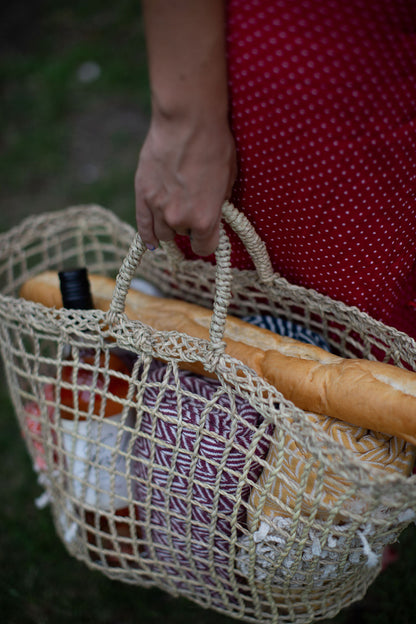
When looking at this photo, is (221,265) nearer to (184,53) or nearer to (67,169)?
(184,53)

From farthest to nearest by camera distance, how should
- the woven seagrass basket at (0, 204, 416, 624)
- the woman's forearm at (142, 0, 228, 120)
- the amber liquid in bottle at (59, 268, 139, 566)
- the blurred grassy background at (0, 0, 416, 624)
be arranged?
the blurred grassy background at (0, 0, 416, 624), the amber liquid in bottle at (59, 268, 139, 566), the woven seagrass basket at (0, 204, 416, 624), the woman's forearm at (142, 0, 228, 120)

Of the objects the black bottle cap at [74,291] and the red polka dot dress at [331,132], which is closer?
the red polka dot dress at [331,132]

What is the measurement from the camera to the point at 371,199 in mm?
623

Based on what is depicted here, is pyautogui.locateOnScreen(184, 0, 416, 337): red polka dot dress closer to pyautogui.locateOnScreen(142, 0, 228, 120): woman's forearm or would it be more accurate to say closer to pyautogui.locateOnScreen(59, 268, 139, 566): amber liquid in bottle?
pyautogui.locateOnScreen(142, 0, 228, 120): woman's forearm

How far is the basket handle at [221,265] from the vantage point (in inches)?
24.6

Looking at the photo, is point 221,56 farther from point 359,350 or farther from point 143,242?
point 359,350

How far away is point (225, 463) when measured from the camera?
0.66m

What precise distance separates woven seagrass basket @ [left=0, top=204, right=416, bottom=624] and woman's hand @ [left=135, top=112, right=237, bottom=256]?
0.07 metres

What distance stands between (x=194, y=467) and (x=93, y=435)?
0.23 metres

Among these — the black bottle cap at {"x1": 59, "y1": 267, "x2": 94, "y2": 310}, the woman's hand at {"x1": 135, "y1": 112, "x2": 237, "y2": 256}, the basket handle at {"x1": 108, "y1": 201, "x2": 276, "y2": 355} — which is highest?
the woman's hand at {"x1": 135, "y1": 112, "x2": 237, "y2": 256}

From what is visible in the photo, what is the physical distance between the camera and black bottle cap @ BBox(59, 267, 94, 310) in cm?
79

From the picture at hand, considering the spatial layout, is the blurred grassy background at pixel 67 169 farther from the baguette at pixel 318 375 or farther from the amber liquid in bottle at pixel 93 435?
the baguette at pixel 318 375

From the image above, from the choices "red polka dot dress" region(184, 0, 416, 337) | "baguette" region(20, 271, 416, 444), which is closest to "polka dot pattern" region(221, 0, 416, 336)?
"red polka dot dress" region(184, 0, 416, 337)

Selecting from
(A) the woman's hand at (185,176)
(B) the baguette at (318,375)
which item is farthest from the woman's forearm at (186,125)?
(B) the baguette at (318,375)
